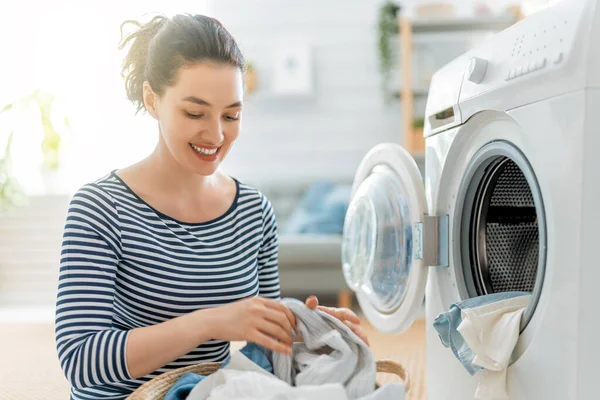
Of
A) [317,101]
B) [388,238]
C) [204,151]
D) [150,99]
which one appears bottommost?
[388,238]

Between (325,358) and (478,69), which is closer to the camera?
(325,358)

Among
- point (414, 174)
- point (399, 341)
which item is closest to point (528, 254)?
point (414, 174)

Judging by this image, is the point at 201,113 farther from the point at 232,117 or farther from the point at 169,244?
the point at 169,244

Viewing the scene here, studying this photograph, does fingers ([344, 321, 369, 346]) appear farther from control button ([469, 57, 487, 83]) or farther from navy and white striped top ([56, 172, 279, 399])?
control button ([469, 57, 487, 83])

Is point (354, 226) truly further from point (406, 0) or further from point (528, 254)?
point (406, 0)

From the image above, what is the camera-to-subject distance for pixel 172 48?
1.18m

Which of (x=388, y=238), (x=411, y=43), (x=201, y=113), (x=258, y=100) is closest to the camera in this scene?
(x=201, y=113)

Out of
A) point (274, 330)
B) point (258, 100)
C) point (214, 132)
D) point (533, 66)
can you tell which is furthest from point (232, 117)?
point (258, 100)

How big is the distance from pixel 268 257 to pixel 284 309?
41 cm

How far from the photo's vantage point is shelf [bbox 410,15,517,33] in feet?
12.2
